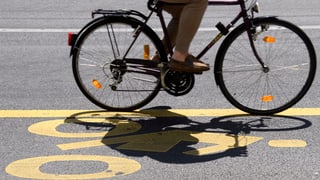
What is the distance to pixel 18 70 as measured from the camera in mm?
7551

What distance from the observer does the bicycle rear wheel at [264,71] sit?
588 cm

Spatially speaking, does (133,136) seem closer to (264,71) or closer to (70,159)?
(70,159)

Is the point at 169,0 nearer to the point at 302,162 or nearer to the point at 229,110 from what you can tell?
the point at 229,110

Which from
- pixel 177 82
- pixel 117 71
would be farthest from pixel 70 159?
pixel 177 82

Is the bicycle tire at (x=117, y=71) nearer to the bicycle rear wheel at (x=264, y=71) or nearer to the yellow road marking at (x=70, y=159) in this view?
the bicycle rear wheel at (x=264, y=71)

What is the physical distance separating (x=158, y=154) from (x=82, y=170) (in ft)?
2.15

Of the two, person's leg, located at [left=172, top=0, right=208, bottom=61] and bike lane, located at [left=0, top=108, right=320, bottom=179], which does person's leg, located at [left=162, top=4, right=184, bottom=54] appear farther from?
bike lane, located at [left=0, top=108, right=320, bottom=179]

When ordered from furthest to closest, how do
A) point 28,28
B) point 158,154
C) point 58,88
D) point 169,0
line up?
point 28,28 < point 58,88 < point 169,0 < point 158,154

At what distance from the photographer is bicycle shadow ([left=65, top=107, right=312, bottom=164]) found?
524 centimetres

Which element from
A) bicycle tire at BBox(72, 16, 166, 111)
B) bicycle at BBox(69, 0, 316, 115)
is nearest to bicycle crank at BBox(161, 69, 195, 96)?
bicycle at BBox(69, 0, 316, 115)

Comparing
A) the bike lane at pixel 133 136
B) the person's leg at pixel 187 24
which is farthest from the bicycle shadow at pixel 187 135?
the person's leg at pixel 187 24

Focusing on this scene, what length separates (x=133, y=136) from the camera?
5.61 meters

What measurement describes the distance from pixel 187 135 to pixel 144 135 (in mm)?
374

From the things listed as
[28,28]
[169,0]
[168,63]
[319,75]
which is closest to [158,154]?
[168,63]
